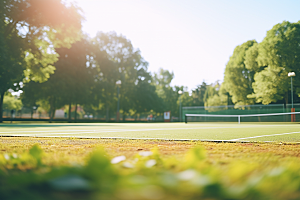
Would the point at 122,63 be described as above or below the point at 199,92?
above

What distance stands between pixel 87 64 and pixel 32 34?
1863cm

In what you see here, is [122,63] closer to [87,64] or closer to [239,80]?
[87,64]

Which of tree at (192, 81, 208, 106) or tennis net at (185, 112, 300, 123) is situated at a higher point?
tree at (192, 81, 208, 106)

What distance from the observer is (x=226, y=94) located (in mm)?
53094

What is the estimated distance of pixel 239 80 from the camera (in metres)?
42.9

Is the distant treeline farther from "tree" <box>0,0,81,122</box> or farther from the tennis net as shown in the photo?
the tennis net

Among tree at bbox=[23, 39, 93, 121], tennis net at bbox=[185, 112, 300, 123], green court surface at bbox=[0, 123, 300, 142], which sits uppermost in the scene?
tree at bbox=[23, 39, 93, 121]

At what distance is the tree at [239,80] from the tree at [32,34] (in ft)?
91.3

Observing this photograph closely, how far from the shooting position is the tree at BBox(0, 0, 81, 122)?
22.6 m

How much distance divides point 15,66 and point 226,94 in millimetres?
42326

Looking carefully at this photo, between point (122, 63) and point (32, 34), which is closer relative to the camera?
point (32, 34)

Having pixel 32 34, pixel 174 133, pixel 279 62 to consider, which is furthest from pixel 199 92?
pixel 174 133

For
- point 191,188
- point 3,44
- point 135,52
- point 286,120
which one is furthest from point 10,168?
point 135,52

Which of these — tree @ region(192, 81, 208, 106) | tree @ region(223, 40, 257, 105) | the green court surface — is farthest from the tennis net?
tree @ region(192, 81, 208, 106)
